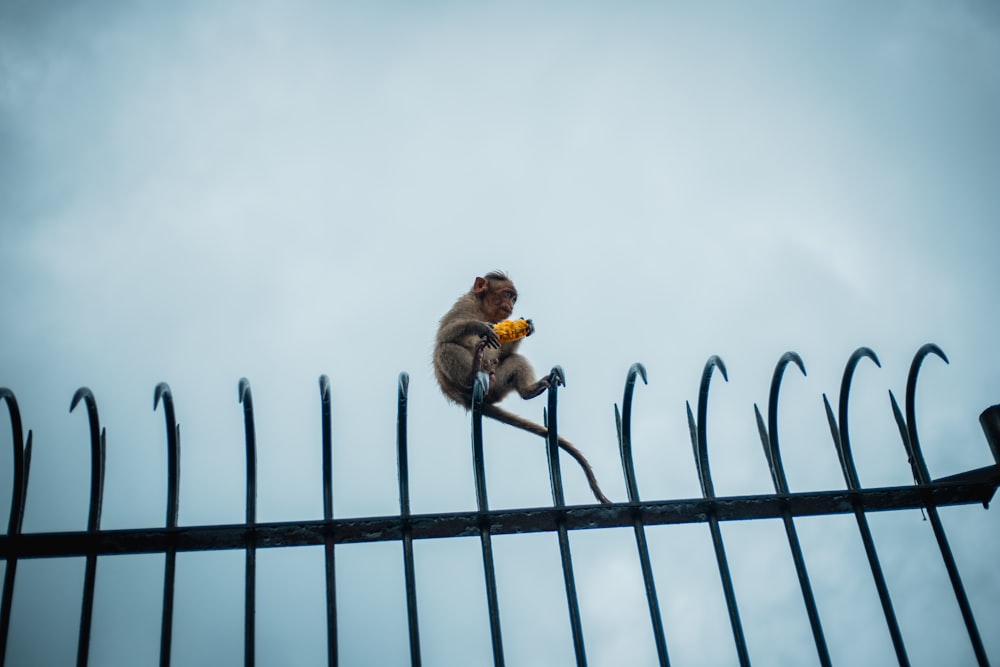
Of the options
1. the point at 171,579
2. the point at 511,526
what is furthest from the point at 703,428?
the point at 171,579

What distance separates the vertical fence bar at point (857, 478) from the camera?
2715mm

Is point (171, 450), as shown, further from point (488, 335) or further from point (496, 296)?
point (496, 296)

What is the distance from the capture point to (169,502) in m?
2.56

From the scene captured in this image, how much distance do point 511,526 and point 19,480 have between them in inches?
60.3

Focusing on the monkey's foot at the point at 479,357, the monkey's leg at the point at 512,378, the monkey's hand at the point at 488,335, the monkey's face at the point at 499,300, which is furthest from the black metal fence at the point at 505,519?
the monkey's face at the point at 499,300

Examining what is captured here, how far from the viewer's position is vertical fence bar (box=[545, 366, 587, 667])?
2.53 m

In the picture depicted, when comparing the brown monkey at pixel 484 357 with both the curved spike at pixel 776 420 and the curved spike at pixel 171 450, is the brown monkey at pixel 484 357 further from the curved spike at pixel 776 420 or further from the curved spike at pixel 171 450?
the curved spike at pixel 171 450

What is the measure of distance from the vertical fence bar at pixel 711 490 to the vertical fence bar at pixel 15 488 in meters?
2.16

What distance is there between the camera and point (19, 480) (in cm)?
255

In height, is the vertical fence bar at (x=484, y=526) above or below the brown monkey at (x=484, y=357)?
below

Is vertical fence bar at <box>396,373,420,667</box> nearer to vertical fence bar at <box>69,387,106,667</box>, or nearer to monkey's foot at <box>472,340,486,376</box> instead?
vertical fence bar at <box>69,387,106,667</box>

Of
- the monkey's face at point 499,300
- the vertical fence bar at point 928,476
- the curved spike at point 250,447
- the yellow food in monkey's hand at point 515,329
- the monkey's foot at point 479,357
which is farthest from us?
the monkey's face at point 499,300

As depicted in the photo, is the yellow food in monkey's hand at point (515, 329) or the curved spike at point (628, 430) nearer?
the curved spike at point (628, 430)

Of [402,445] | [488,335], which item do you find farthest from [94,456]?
[488,335]
